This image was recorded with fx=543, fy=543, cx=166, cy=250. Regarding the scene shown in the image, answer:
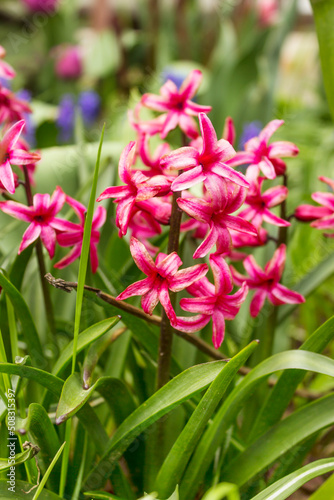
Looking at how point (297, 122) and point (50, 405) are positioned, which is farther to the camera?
point (297, 122)

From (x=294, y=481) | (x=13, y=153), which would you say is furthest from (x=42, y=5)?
(x=294, y=481)

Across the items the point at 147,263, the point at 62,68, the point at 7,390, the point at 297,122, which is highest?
the point at 147,263

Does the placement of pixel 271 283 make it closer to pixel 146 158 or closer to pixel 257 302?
pixel 257 302

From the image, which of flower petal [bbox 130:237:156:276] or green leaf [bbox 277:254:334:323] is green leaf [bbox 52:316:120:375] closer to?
flower petal [bbox 130:237:156:276]

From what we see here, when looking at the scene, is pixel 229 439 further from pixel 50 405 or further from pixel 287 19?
pixel 287 19

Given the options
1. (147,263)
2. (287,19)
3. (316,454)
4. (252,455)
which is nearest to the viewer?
(147,263)

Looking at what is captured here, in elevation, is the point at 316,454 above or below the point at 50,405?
below

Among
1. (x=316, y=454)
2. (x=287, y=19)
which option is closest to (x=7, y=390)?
(x=316, y=454)
